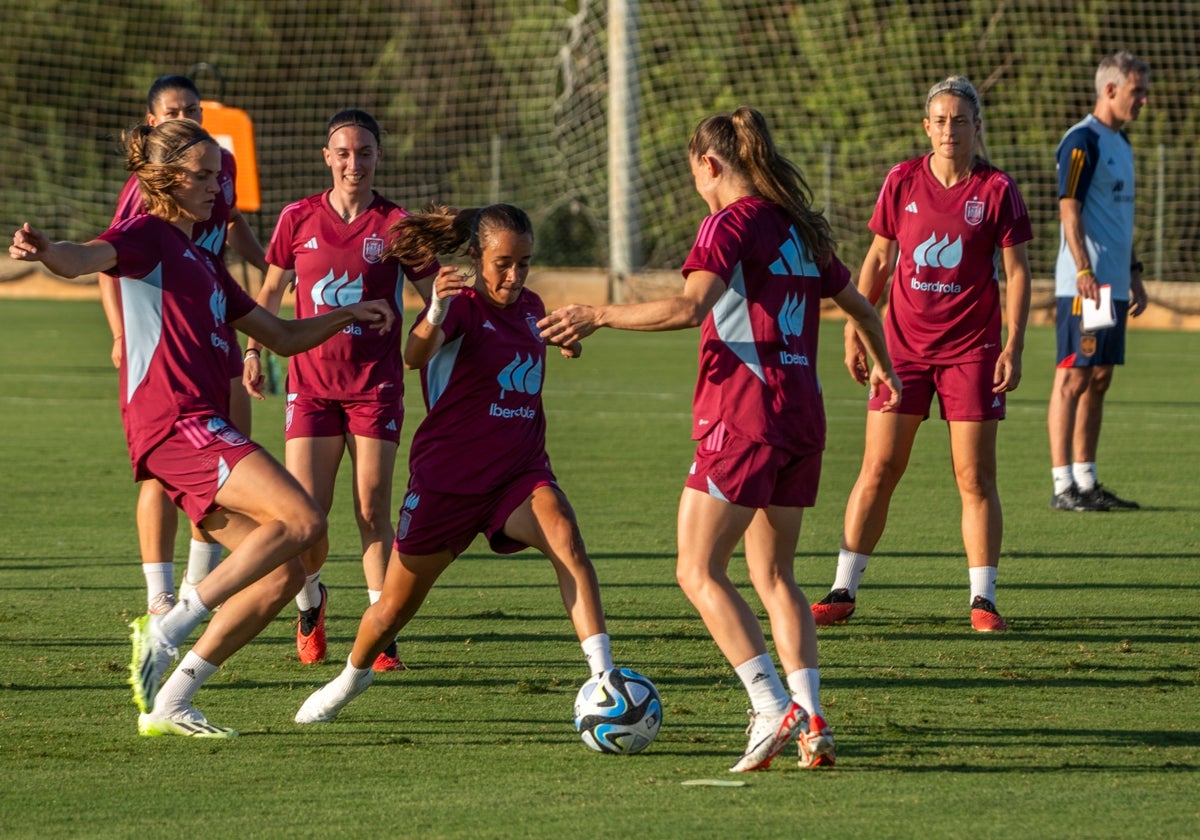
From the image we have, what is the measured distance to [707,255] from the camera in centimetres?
473

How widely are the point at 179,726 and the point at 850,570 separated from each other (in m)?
3.00

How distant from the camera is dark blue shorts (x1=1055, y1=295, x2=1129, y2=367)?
398 inches

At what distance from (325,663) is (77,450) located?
651 centimetres

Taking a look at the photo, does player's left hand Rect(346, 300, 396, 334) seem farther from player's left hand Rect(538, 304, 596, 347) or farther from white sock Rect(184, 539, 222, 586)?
white sock Rect(184, 539, 222, 586)

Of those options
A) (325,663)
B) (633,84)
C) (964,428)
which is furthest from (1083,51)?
(325,663)

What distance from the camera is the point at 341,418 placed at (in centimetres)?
666

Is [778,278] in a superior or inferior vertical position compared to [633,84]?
inferior

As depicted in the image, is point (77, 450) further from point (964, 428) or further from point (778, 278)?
point (778, 278)

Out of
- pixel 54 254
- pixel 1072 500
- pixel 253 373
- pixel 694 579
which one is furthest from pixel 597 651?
pixel 1072 500

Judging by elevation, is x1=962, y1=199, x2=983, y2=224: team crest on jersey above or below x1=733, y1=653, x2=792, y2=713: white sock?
above

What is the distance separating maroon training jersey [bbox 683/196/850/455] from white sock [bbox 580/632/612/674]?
68 centimetres

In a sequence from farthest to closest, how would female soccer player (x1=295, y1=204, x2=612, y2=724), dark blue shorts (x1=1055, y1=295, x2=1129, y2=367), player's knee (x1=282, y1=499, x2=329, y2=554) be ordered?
dark blue shorts (x1=1055, y1=295, x2=1129, y2=367), female soccer player (x1=295, y1=204, x2=612, y2=724), player's knee (x1=282, y1=499, x2=329, y2=554)

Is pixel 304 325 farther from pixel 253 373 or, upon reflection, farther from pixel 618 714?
pixel 618 714

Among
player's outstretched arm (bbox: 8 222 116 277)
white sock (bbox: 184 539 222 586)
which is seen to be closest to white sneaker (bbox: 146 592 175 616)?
white sock (bbox: 184 539 222 586)
